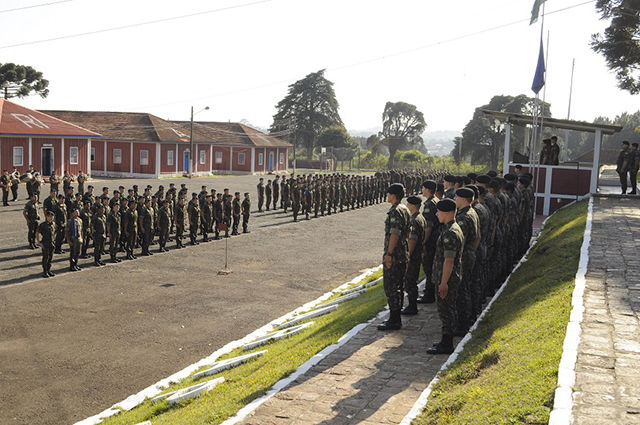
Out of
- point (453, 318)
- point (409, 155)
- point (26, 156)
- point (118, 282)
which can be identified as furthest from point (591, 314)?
point (409, 155)

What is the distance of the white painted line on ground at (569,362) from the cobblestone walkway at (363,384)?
4.67 feet

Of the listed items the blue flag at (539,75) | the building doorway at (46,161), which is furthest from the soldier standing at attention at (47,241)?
the building doorway at (46,161)

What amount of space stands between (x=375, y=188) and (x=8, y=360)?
2960 cm

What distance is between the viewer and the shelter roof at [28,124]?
112 ft

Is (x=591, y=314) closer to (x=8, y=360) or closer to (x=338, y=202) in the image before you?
(x=8, y=360)

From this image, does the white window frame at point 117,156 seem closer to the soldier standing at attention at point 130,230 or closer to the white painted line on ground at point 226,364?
the soldier standing at attention at point 130,230

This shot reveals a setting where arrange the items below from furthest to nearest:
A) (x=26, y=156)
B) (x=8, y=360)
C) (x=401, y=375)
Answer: (x=26, y=156)
(x=8, y=360)
(x=401, y=375)

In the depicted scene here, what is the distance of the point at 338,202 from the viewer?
105ft

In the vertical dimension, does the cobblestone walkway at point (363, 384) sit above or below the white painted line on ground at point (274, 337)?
above

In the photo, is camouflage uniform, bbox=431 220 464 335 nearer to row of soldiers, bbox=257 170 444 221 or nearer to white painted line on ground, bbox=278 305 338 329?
white painted line on ground, bbox=278 305 338 329

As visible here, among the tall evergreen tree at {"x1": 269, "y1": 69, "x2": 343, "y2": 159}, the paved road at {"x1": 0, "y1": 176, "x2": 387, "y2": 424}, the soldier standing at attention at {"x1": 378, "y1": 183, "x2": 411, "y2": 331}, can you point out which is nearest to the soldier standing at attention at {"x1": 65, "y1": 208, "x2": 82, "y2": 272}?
the paved road at {"x1": 0, "y1": 176, "x2": 387, "y2": 424}

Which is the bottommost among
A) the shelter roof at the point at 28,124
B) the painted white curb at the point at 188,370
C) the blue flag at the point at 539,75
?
the painted white curb at the point at 188,370

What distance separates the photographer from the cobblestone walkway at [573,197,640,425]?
4363mm

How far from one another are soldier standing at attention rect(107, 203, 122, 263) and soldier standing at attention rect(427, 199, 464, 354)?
11221 millimetres
